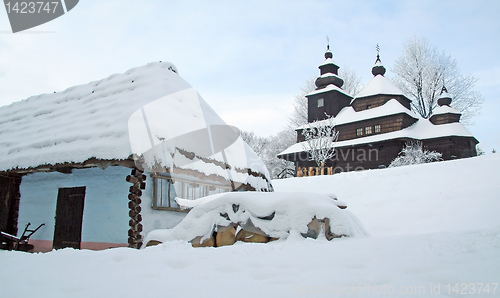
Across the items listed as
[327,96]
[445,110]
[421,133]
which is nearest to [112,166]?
[421,133]

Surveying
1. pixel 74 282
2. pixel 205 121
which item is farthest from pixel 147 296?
pixel 205 121

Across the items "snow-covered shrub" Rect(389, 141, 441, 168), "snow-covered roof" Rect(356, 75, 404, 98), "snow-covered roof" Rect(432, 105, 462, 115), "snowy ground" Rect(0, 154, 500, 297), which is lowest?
"snowy ground" Rect(0, 154, 500, 297)

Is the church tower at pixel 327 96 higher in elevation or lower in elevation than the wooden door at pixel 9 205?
higher

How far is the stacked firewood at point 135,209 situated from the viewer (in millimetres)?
7496

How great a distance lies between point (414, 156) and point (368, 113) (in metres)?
6.09

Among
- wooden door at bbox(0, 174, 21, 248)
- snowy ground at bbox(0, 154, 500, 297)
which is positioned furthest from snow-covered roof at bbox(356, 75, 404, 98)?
wooden door at bbox(0, 174, 21, 248)

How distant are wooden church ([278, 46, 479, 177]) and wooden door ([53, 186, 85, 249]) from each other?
50.2 ft

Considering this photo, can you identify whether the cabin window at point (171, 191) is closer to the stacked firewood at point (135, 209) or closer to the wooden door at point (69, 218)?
the stacked firewood at point (135, 209)

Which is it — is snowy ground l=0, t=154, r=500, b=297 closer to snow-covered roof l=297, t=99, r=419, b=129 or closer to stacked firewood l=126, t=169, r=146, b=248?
stacked firewood l=126, t=169, r=146, b=248

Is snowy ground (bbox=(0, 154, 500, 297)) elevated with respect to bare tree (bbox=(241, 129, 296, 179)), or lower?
lower

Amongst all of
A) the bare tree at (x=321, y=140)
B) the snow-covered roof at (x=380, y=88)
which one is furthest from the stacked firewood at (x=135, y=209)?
the snow-covered roof at (x=380, y=88)

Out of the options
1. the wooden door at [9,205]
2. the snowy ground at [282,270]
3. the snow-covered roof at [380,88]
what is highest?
the snow-covered roof at [380,88]

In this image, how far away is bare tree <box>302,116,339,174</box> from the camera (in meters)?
24.9

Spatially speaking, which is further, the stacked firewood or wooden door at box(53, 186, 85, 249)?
wooden door at box(53, 186, 85, 249)
